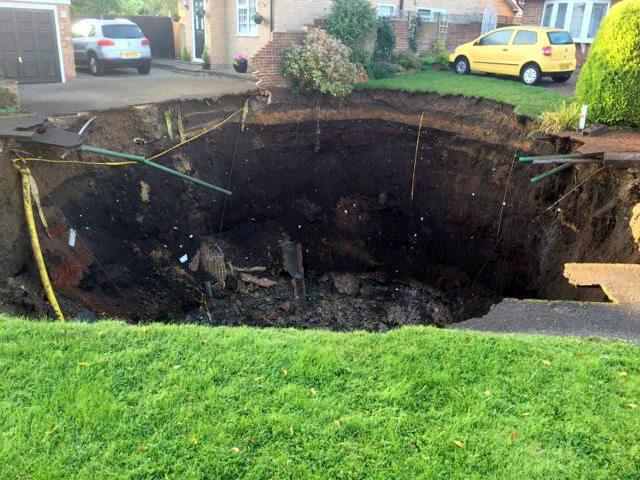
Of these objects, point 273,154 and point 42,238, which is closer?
point 42,238

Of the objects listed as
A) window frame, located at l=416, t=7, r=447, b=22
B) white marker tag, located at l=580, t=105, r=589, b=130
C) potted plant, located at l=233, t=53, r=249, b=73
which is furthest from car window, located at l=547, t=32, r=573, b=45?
potted plant, located at l=233, t=53, r=249, b=73

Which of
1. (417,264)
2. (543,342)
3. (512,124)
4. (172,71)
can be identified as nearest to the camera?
(543,342)

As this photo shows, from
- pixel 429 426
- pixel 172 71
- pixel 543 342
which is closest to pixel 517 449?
pixel 429 426

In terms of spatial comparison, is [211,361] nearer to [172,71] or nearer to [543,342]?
[543,342]

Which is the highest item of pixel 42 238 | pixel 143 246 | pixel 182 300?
pixel 42 238

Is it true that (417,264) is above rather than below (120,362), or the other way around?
below

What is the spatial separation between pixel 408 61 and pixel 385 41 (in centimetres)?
105

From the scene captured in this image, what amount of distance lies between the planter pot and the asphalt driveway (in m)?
0.89

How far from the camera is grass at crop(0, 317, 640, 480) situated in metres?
3.47

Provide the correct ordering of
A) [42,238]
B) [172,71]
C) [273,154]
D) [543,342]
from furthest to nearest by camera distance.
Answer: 1. [172,71]
2. [273,154]
3. [42,238]
4. [543,342]

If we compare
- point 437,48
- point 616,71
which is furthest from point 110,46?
point 616,71

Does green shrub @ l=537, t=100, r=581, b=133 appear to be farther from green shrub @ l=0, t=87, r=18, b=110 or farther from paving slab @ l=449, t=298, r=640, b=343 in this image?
green shrub @ l=0, t=87, r=18, b=110

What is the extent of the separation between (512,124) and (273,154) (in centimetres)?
616

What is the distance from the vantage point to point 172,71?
19.1 m
